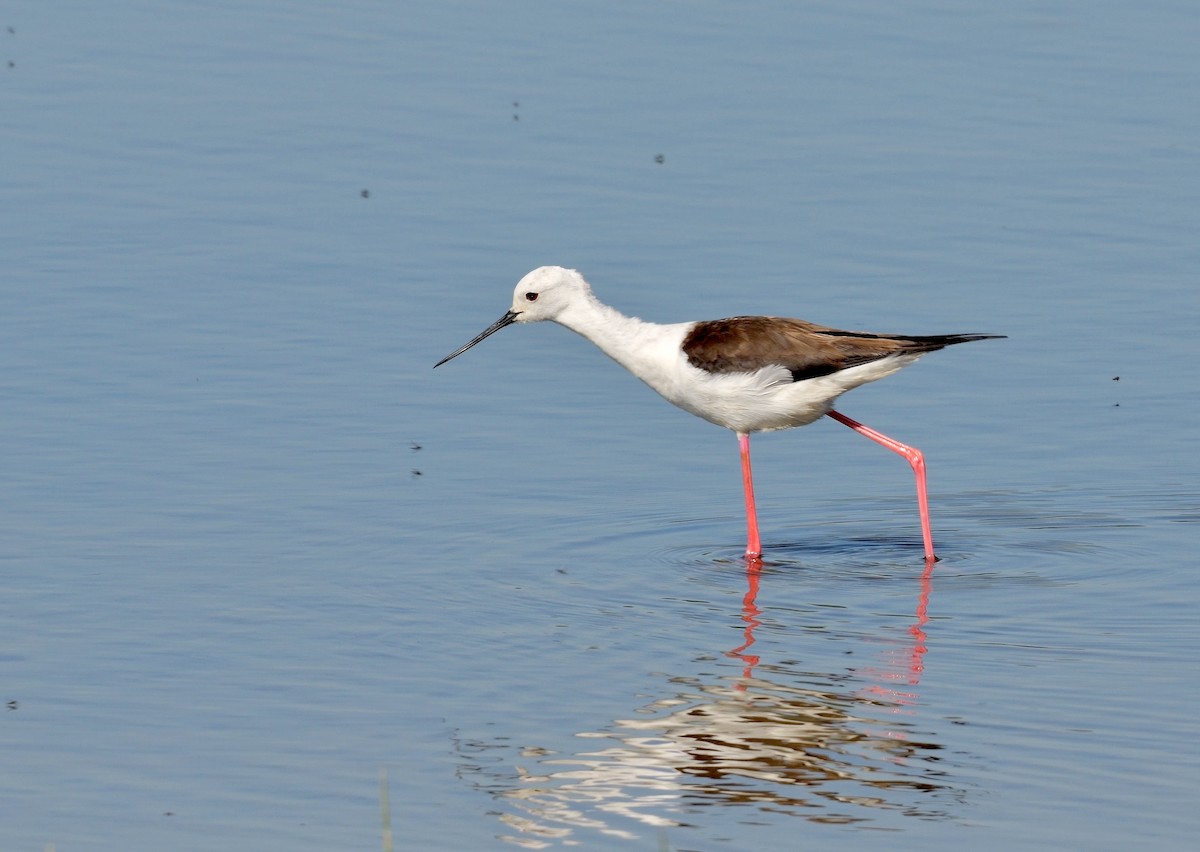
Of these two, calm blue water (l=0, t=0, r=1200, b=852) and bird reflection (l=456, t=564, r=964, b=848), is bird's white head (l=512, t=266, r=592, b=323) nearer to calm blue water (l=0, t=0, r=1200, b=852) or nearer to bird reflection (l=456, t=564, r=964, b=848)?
calm blue water (l=0, t=0, r=1200, b=852)

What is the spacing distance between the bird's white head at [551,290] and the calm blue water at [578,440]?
0.92 meters

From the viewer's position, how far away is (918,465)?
11539 mm

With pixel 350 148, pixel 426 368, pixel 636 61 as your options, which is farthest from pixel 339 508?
pixel 636 61

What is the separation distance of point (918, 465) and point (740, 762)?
12.7 feet

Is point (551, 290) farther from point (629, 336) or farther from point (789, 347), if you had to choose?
point (789, 347)

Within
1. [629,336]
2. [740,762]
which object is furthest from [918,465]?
[740,762]

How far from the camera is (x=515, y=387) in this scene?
554 inches

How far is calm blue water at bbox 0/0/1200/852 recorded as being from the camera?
788cm

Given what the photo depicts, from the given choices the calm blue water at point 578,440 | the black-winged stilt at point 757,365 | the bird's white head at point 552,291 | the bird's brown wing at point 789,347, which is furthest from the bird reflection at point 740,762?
the bird's white head at point 552,291

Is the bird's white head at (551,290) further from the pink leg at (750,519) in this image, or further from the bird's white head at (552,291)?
the pink leg at (750,519)

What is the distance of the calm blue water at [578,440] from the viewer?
7883 mm

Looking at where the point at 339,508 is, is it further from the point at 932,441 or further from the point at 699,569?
the point at 932,441

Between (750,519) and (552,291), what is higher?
(552,291)

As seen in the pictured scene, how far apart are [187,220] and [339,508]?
19.3ft
